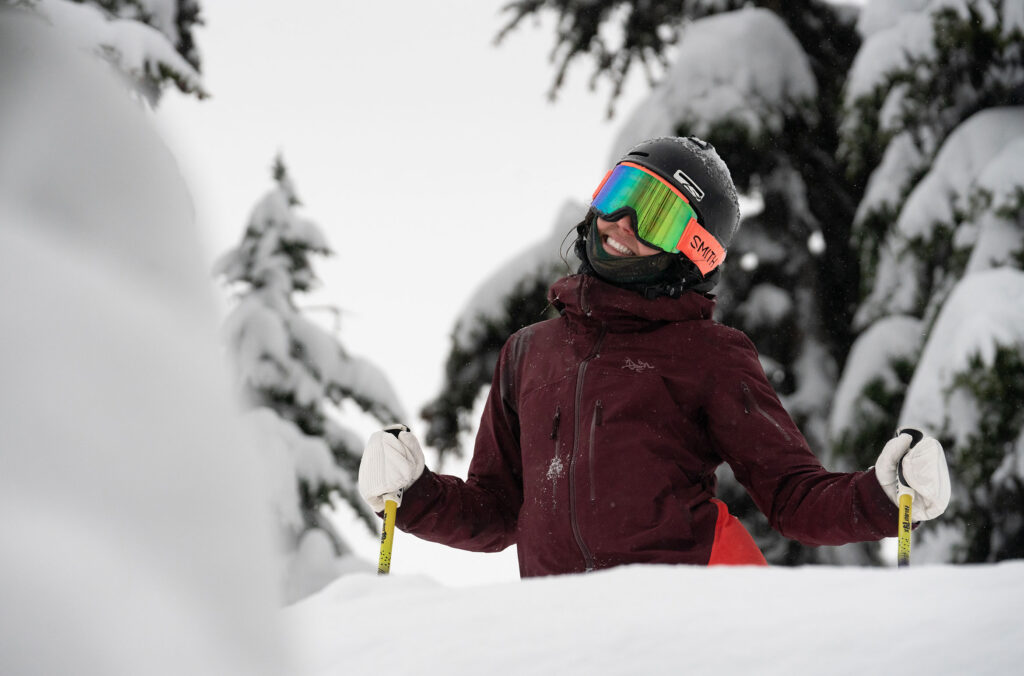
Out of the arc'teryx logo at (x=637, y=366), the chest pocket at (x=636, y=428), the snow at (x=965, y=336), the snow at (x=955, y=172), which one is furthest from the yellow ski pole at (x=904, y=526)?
the snow at (x=955, y=172)

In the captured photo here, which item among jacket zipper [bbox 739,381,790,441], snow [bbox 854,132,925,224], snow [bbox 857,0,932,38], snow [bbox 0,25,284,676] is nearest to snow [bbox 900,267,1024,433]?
snow [bbox 854,132,925,224]

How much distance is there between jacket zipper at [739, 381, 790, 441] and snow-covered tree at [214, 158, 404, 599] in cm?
603

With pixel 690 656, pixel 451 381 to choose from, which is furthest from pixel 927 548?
pixel 690 656

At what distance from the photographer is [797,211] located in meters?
7.73

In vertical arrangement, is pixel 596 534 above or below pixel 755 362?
below

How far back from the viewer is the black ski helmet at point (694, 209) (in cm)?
230

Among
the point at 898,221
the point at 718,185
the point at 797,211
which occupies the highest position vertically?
the point at 797,211

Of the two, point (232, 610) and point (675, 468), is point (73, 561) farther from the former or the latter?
point (675, 468)

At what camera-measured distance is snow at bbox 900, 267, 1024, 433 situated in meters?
5.18

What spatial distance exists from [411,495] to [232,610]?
182 centimetres

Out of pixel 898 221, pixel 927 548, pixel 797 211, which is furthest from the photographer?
pixel 797 211

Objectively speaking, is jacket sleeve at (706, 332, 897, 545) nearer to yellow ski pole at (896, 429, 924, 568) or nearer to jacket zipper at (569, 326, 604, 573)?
yellow ski pole at (896, 429, 924, 568)

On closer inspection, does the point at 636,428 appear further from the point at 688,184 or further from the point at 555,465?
the point at 688,184

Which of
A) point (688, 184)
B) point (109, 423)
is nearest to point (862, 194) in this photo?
point (688, 184)
